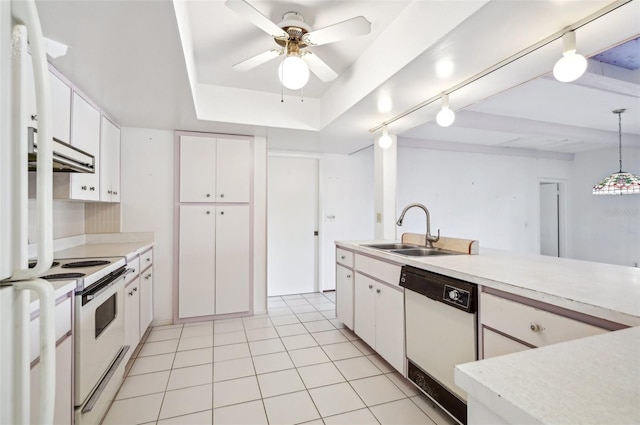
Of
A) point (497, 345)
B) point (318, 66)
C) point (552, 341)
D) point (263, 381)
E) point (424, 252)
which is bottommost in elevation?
point (263, 381)

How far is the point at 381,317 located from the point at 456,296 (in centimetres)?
91

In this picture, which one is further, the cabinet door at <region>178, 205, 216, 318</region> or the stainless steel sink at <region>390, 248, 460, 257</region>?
the cabinet door at <region>178, 205, 216, 318</region>

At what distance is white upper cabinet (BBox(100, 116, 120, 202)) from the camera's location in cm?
265

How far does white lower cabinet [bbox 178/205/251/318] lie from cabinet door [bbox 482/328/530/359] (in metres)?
2.69

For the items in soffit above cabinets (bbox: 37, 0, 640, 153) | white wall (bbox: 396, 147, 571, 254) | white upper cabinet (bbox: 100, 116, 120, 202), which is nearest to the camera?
soffit above cabinets (bbox: 37, 0, 640, 153)

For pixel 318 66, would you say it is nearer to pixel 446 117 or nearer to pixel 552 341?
pixel 446 117

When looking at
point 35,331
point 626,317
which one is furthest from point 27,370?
point 626,317

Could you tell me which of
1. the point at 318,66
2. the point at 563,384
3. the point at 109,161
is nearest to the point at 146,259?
the point at 109,161

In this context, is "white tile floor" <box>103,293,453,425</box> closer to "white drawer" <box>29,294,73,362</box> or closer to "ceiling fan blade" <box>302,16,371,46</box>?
"white drawer" <box>29,294,73,362</box>

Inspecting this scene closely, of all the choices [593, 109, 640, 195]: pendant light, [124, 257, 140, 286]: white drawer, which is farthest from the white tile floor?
[593, 109, 640, 195]: pendant light

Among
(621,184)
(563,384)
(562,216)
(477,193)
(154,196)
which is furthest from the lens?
(562,216)

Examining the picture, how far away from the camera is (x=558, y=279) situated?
1.35 m

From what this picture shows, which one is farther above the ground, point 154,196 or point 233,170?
point 233,170

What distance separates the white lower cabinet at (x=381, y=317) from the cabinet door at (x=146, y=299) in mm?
1973
